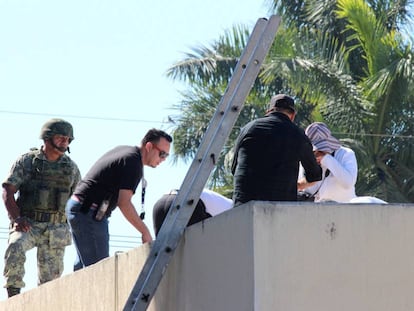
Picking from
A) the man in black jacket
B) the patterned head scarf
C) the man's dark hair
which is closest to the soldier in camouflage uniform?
the man's dark hair

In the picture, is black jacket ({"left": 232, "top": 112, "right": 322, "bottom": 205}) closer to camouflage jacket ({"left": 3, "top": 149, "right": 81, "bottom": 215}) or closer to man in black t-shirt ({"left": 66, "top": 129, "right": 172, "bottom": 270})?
man in black t-shirt ({"left": 66, "top": 129, "right": 172, "bottom": 270})

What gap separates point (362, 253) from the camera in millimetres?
5715

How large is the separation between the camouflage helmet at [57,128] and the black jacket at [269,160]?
2.67 meters

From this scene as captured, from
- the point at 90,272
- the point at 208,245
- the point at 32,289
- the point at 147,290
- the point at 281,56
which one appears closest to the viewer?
the point at 208,245

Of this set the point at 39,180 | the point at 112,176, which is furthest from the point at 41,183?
the point at 112,176

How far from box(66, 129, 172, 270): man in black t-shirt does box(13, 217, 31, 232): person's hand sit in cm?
110

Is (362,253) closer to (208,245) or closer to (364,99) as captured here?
(208,245)

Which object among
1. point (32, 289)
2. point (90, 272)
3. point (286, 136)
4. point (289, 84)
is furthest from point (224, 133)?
point (289, 84)

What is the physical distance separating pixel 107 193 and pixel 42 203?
156cm

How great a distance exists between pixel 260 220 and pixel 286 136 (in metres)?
1.35

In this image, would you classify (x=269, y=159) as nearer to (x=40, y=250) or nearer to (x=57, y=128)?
(x=57, y=128)

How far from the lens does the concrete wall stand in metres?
5.55

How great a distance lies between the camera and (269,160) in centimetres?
676

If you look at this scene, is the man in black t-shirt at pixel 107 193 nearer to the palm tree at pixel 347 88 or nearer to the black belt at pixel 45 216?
the black belt at pixel 45 216
